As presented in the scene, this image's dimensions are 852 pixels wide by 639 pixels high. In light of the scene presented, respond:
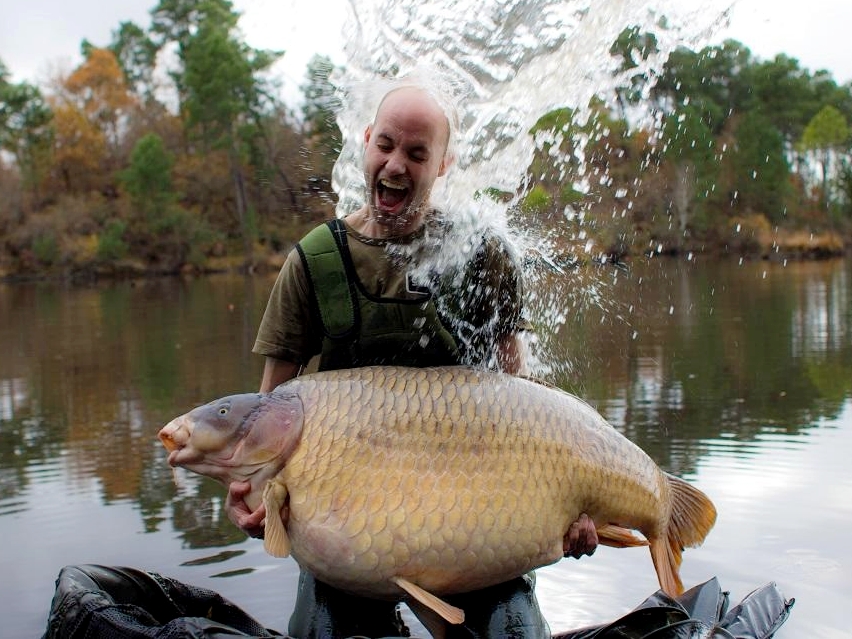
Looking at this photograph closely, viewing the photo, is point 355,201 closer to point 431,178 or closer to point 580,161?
point 431,178

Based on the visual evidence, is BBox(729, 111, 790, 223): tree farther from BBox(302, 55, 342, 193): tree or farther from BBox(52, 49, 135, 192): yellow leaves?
BBox(52, 49, 135, 192): yellow leaves

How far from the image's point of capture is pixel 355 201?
353cm

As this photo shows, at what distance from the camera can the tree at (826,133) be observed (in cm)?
4144

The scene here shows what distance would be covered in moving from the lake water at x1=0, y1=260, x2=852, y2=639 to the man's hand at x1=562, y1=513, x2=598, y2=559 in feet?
3.17

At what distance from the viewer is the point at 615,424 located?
21.3ft

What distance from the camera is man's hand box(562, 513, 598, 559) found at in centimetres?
247

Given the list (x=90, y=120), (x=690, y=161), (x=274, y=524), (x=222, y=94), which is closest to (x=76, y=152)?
(x=90, y=120)

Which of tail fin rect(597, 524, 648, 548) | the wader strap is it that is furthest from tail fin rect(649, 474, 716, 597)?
the wader strap

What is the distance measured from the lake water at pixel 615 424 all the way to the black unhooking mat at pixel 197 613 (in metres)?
0.25

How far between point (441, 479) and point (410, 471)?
8 cm

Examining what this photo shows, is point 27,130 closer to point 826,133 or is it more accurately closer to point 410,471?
point 826,133

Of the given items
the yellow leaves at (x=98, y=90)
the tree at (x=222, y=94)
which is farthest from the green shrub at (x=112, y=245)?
the yellow leaves at (x=98, y=90)

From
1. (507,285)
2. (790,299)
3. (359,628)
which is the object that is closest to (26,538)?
(359,628)

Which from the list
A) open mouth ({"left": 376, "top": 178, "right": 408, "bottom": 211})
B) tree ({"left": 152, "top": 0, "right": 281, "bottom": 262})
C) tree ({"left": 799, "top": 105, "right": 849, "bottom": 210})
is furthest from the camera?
tree ({"left": 799, "top": 105, "right": 849, "bottom": 210})
